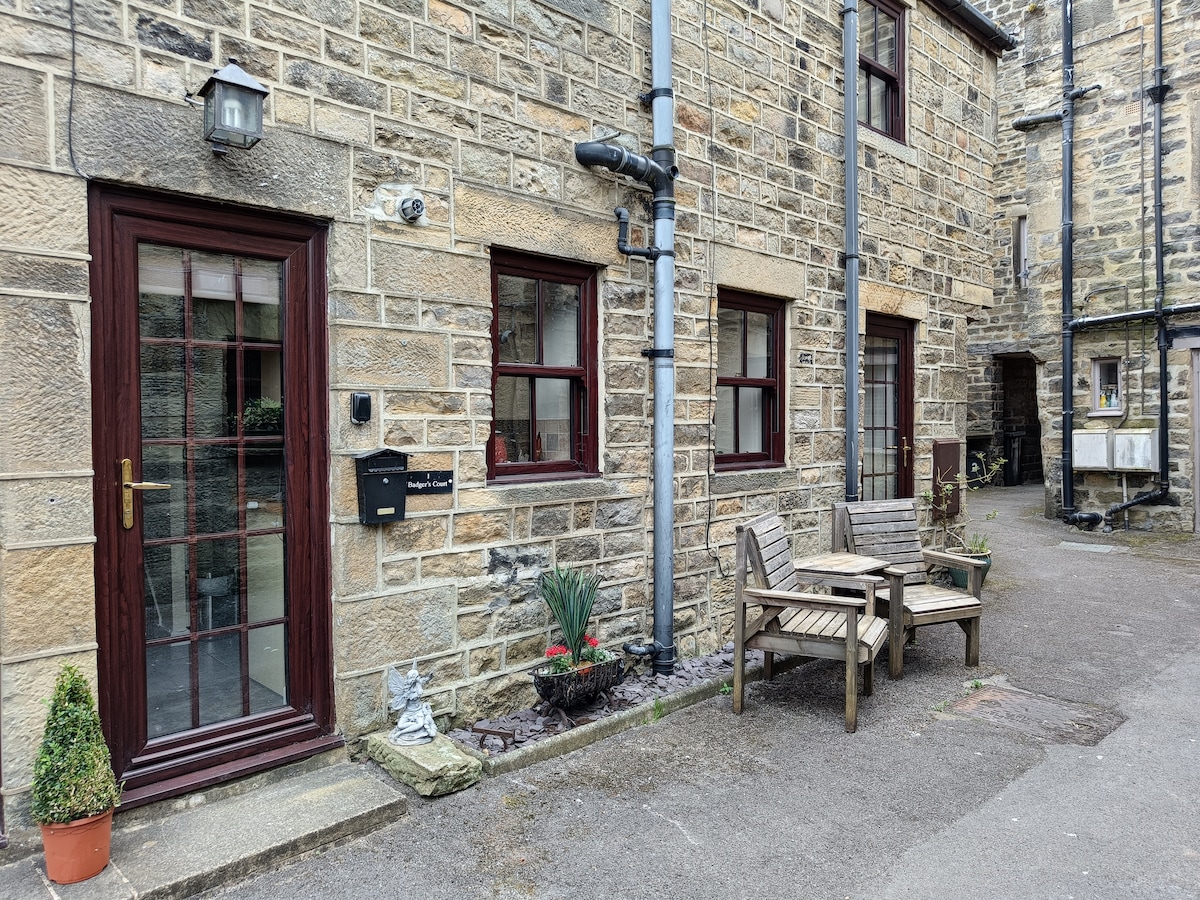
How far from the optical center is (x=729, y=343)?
236 inches

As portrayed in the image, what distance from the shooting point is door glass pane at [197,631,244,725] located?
3525 mm

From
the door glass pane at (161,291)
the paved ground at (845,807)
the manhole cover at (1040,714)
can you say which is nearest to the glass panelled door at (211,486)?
the door glass pane at (161,291)

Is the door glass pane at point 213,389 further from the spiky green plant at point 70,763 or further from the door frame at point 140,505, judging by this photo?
the spiky green plant at point 70,763

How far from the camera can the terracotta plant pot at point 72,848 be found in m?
2.73

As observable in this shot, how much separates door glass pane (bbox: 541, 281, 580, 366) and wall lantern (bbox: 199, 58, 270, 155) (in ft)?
6.09

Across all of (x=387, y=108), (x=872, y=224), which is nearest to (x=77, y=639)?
(x=387, y=108)

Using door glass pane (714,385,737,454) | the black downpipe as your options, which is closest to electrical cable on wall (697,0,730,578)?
door glass pane (714,385,737,454)

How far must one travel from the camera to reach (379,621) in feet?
12.8

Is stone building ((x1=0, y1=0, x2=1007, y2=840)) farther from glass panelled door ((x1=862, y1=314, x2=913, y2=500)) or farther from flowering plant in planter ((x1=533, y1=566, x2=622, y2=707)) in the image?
glass panelled door ((x1=862, y1=314, x2=913, y2=500))

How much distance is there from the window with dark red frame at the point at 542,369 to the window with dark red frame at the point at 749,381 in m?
1.23

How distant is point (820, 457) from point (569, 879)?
170 inches

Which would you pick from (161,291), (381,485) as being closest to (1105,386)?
(381,485)

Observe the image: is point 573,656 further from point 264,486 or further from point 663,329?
point 663,329

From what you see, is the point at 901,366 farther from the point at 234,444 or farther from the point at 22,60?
the point at 22,60
